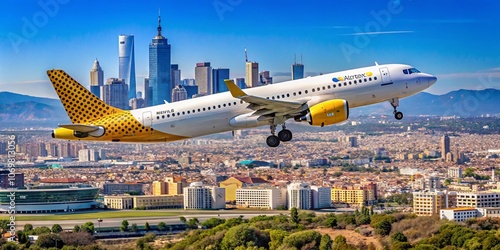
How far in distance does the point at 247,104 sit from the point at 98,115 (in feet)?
25.8

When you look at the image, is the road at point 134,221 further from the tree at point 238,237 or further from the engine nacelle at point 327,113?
the engine nacelle at point 327,113

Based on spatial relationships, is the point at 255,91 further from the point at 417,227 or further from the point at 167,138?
the point at 417,227

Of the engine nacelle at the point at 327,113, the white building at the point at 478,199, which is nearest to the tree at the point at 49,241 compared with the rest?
the engine nacelle at the point at 327,113

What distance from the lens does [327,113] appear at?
59.9 m

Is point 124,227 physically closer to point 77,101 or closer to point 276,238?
point 276,238

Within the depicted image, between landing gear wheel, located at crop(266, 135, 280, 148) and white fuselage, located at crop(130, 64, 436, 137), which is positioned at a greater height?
white fuselage, located at crop(130, 64, 436, 137)

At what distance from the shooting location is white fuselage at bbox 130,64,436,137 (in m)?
60.6

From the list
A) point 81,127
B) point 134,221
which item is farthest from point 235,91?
point 134,221

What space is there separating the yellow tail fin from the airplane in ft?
0.24

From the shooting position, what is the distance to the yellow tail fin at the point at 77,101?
6281cm

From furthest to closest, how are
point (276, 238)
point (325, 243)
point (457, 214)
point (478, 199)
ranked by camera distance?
point (478, 199) → point (457, 214) → point (276, 238) → point (325, 243)

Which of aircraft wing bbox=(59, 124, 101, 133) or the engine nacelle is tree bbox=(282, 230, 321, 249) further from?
aircraft wing bbox=(59, 124, 101, 133)

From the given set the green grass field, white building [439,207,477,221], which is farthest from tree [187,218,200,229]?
white building [439,207,477,221]

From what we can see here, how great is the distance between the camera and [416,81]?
63.8 meters
